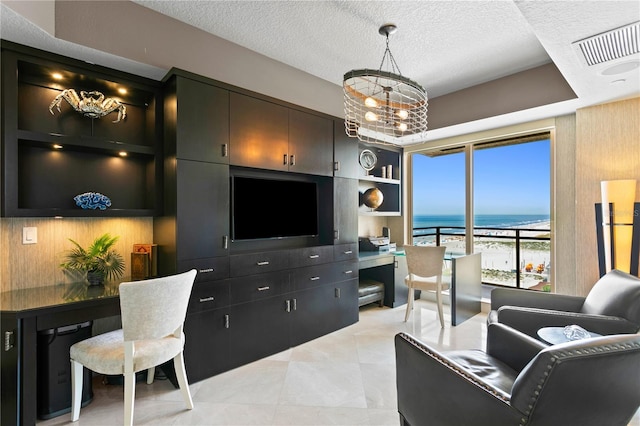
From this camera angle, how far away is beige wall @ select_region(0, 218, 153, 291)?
215 cm

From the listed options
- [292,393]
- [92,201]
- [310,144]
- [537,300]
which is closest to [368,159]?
[310,144]

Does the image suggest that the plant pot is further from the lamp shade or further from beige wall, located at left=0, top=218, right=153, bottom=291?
the lamp shade

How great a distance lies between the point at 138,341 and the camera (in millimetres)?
2021

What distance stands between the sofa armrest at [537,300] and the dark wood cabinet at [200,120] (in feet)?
8.84

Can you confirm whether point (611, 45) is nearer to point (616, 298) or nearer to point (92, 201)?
point (616, 298)

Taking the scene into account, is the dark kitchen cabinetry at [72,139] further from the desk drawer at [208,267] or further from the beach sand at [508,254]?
the beach sand at [508,254]

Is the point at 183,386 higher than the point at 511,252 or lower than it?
lower

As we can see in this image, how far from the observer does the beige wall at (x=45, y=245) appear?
215 cm

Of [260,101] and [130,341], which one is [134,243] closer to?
[130,341]

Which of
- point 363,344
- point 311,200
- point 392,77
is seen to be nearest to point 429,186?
point 311,200

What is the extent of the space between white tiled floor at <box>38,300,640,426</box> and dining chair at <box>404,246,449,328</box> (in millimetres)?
596

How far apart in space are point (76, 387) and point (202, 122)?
79.4 inches

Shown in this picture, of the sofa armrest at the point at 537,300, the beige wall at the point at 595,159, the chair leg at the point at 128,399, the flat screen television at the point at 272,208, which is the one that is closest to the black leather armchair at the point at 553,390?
the sofa armrest at the point at 537,300

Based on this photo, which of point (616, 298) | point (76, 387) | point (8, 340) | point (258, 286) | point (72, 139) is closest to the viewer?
point (8, 340)
